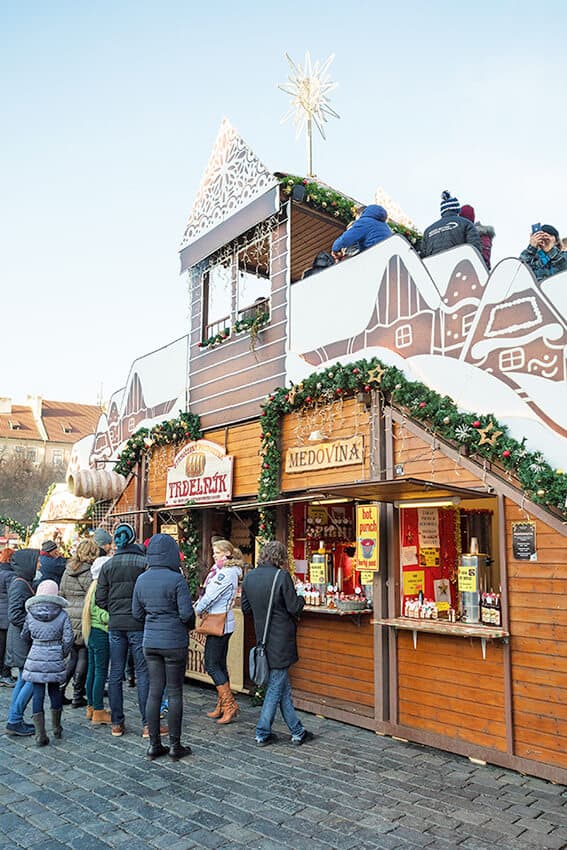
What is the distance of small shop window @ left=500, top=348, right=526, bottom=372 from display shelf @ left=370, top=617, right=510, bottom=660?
219 centimetres

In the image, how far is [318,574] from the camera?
7.88 meters

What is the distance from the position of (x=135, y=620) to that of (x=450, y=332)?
155 inches

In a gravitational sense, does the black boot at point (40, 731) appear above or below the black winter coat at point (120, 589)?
below

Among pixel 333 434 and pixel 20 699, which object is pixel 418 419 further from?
pixel 20 699

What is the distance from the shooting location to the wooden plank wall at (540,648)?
17.6ft

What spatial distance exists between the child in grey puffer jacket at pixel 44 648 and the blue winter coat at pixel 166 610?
90 centimetres

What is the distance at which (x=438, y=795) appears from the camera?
498 centimetres

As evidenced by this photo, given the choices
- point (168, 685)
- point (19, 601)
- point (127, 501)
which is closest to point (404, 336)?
point (168, 685)

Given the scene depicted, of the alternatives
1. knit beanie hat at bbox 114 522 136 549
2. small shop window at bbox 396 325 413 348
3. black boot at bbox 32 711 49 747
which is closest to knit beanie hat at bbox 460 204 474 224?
small shop window at bbox 396 325 413 348

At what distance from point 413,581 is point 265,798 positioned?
2.69m

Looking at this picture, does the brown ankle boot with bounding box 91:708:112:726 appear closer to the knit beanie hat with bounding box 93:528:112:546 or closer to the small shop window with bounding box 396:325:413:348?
the knit beanie hat with bounding box 93:528:112:546

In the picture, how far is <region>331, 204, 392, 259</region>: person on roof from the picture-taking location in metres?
7.83

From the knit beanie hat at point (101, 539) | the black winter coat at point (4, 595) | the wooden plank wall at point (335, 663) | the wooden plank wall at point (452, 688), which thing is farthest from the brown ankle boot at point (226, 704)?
the black winter coat at point (4, 595)

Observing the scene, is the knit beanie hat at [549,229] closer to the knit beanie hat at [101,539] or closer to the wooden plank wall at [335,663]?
the wooden plank wall at [335,663]
